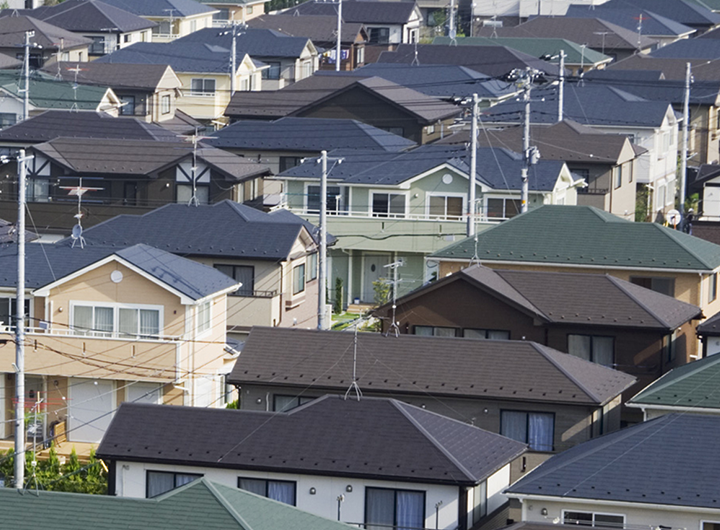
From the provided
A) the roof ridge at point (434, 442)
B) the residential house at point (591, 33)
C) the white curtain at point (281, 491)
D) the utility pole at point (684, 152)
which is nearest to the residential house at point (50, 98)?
the utility pole at point (684, 152)

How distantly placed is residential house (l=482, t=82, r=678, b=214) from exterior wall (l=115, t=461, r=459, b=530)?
3474cm

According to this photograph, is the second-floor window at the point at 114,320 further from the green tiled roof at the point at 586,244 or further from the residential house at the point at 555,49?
the residential house at the point at 555,49

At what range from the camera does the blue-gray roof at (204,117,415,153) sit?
56344 mm

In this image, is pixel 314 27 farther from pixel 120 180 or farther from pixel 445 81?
pixel 120 180

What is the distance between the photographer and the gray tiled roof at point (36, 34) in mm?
78956

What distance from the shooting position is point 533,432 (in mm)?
29453

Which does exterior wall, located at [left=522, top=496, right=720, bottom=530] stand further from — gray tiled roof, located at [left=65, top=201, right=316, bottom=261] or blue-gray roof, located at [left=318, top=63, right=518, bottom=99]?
blue-gray roof, located at [left=318, top=63, right=518, bottom=99]

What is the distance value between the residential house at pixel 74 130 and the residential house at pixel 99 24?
2612 centimetres

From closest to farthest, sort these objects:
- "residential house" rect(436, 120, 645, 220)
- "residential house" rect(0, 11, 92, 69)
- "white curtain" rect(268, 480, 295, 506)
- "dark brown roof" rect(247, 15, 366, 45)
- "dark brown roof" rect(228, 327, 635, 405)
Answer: "white curtain" rect(268, 480, 295, 506) < "dark brown roof" rect(228, 327, 635, 405) < "residential house" rect(436, 120, 645, 220) < "residential house" rect(0, 11, 92, 69) < "dark brown roof" rect(247, 15, 366, 45)

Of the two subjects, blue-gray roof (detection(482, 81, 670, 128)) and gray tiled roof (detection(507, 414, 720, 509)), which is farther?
blue-gray roof (detection(482, 81, 670, 128))

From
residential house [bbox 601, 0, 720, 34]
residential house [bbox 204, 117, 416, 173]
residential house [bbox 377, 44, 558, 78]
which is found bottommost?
residential house [bbox 204, 117, 416, 173]

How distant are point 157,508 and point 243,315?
63.1 feet

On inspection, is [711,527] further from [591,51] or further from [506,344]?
[591,51]

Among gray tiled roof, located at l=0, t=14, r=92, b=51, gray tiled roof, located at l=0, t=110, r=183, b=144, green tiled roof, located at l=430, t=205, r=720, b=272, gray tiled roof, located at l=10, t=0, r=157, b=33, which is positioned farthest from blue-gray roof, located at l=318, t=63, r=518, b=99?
green tiled roof, located at l=430, t=205, r=720, b=272
